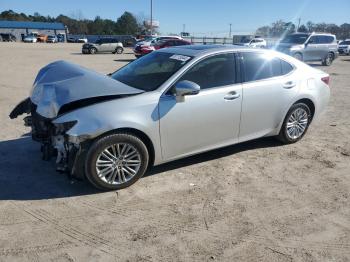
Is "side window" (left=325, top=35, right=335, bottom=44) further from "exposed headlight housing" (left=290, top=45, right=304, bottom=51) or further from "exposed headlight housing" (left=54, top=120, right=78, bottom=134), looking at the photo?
"exposed headlight housing" (left=54, top=120, right=78, bottom=134)

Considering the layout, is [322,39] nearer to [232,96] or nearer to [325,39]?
[325,39]

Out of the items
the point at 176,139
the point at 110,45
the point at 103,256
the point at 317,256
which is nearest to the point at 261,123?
the point at 176,139

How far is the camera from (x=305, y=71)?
19.3 feet

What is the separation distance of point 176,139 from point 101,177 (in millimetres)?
1052

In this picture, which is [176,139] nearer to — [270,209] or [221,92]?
[221,92]

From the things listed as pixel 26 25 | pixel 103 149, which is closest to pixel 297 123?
pixel 103 149

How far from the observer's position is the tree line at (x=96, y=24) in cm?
10869

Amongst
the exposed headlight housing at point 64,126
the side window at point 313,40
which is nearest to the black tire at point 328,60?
the side window at point 313,40

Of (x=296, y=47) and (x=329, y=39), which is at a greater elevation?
(x=329, y=39)

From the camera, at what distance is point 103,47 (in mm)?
32906

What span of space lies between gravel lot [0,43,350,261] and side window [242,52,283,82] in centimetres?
123

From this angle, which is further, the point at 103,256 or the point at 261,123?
the point at 261,123

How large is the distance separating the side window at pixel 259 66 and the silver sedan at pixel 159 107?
0.05 feet

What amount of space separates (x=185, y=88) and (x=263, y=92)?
1.51 m
